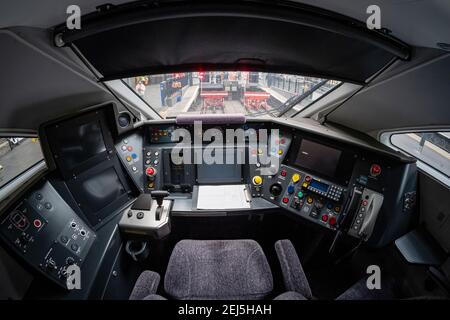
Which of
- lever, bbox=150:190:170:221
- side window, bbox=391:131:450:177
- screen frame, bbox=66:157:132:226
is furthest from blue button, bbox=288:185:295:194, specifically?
screen frame, bbox=66:157:132:226

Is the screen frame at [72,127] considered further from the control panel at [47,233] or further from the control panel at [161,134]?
the control panel at [161,134]

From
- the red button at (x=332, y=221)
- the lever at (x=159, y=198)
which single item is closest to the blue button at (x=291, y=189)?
the red button at (x=332, y=221)

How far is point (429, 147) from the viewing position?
1.95 meters

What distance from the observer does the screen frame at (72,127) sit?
1.49 m

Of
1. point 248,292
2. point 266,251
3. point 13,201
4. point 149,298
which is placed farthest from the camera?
point 266,251

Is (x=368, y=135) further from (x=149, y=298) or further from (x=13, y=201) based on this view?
(x=13, y=201)

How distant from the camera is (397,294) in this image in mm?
1902

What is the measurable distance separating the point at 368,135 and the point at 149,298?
2382mm

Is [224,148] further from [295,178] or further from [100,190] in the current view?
[100,190]

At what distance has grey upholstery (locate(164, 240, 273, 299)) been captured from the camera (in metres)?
1.57

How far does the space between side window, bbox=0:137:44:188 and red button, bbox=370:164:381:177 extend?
9.79 ft

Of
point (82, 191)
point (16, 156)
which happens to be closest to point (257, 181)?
point (82, 191)

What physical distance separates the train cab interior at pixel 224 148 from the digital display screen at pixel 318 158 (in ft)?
0.05

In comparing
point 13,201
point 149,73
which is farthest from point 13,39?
point 13,201
